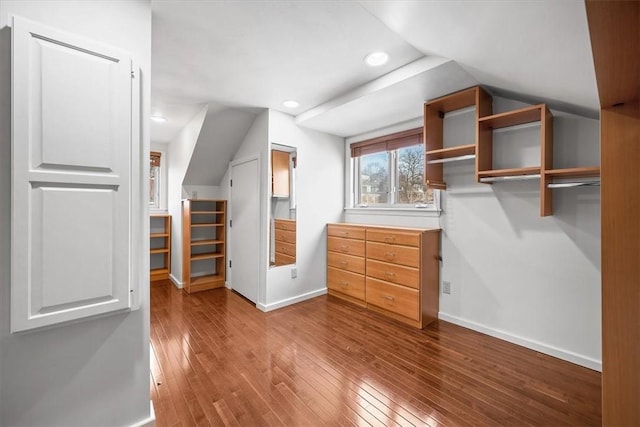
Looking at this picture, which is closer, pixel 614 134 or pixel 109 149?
pixel 614 134

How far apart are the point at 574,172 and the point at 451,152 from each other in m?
0.92

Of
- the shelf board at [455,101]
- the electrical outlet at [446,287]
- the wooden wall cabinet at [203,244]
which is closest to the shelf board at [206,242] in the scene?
the wooden wall cabinet at [203,244]

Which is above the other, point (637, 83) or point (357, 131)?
point (357, 131)

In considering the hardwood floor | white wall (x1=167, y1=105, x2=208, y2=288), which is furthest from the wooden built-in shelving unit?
white wall (x1=167, y1=105, x2=208, y2=288)

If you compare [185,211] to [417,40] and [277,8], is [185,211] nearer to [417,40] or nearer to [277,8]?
[277,8]

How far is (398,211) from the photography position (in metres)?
3.33

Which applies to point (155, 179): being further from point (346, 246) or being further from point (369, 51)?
point (369, 51)

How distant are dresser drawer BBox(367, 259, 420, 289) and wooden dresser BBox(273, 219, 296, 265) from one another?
0.99 m

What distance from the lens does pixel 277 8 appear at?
159 cm

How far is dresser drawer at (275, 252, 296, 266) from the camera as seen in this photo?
3.35 m

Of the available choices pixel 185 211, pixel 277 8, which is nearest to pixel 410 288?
pixel 277 8

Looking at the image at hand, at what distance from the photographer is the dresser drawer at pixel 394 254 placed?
2.72 m

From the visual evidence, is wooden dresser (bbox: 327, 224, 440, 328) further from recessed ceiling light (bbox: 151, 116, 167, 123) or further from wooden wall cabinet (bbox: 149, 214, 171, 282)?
wooden wall cabinet (bbox: 149, 214, 171, 282)

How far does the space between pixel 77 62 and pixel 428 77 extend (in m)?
2.22
